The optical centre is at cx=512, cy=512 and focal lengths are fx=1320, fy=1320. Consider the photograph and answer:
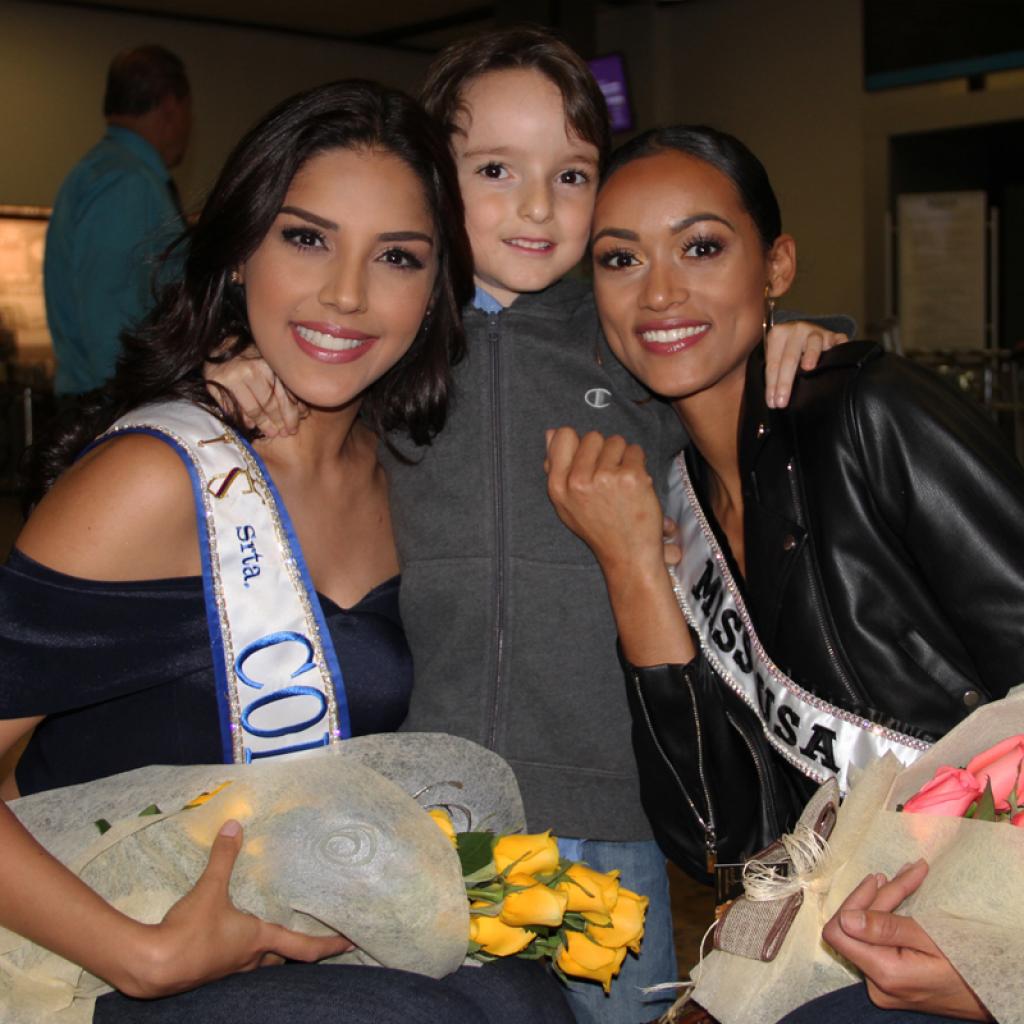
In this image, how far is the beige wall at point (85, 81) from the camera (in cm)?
1145

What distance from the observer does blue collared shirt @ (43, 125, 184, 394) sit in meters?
4.49

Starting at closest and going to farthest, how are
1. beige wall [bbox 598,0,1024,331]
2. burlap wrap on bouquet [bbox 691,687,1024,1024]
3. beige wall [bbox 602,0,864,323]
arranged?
burlap wrap on bouquet [bbox 691,687,1024,1024] → beige wall [bbox 598,0,1024,331] → beige wall [bbox 602,0,864,323]

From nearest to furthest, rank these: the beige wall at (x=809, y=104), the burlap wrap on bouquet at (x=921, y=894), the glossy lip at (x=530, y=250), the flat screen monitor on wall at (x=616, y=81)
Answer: the burlap wrap on bouquet at (x=921, y=894), the glossy lip at (x=530, y=250), the flat screen monitor on wall at (x=616, y=81), the beige wall at (x=809, y=104)

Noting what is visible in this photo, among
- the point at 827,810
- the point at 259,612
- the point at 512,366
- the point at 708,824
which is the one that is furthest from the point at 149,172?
the point at 827,810

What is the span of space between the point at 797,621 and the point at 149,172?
3492 mm

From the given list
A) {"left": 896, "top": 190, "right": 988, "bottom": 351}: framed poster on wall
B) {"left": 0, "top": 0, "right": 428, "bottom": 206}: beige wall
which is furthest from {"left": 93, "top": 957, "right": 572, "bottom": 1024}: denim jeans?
{"left": 0, "top": 0, "right": 428, "bottom": 206}: beige wall

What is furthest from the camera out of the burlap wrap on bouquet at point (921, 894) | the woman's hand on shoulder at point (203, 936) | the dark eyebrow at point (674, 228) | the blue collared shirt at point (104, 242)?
the blue collared shirt at point (104, 242)

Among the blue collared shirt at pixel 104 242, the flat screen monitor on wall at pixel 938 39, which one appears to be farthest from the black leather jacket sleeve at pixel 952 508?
the flat screen monitor on wall at pixel 938 39

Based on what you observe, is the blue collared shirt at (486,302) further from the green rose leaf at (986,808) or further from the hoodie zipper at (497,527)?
the green rose leaf at (986,808)

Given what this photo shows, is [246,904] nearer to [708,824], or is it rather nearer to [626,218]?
[708,824]

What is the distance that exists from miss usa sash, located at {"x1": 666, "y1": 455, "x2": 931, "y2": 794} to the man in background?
9.02 feet

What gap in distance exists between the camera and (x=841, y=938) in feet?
4.47

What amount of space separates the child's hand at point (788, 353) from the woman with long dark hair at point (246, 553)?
51 cm

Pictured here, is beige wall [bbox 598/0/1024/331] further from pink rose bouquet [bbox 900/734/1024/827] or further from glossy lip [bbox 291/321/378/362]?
pink rose bouquet [bbox 900/734/1024/827]
